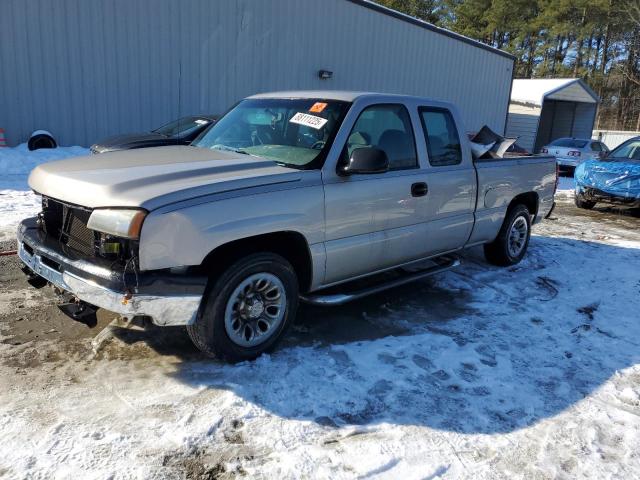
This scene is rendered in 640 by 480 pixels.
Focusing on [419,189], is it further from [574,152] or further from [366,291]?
[574,152]

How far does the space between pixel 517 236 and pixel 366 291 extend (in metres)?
3.07

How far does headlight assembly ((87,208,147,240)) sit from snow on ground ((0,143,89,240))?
13.0 feet

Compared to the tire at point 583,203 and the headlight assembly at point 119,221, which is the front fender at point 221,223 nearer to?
the headlight assembly at point 119,221

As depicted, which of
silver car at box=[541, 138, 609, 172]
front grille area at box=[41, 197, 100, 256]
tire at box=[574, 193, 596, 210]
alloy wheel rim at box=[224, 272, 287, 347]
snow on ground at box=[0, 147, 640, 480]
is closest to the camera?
snow on ground at box=[0, 147, 640, 480]

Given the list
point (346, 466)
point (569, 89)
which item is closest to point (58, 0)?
point (346, 466)

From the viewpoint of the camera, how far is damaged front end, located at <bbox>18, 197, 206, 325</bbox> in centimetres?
308

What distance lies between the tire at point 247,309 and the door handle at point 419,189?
1384 millimetres

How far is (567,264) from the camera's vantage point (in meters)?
6.79

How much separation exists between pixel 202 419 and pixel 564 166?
774 inches

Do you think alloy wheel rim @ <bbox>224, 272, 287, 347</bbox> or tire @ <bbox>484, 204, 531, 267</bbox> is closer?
alloy wheel rim @ <bbox>224, 272, 287, 347</bbox>

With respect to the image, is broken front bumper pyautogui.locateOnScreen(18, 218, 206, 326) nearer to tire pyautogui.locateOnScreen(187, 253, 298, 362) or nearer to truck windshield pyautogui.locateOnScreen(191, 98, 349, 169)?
tire pyautogui.locateOnScreen(187, 253, 298, 362)

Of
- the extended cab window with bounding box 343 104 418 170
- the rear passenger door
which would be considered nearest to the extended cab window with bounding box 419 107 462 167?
the rear passenger door

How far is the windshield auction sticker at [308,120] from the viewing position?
4.16 metres

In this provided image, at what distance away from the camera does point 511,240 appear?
647 cm
